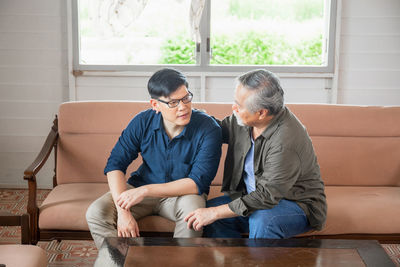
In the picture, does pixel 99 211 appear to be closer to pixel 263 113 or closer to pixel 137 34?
pixel 263 113

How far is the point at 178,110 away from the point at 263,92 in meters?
0.42

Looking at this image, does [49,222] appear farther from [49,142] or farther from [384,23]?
[384,23]

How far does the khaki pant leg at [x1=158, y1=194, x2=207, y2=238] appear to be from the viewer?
2094mm

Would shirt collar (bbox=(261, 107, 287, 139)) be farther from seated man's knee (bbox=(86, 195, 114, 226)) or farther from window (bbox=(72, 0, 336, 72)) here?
window (bbox=(72, 0, 336, 72))

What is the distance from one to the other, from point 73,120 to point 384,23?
2.77 m

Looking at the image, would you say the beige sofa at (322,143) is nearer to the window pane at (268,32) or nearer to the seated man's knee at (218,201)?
the seated man's knee at (218,201)

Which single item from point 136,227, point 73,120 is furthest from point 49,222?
point 73,120

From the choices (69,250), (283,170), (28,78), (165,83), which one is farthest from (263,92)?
(28,78)

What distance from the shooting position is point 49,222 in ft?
7.60

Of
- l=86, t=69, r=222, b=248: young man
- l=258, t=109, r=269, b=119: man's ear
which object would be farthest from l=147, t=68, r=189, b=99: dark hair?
l=258, t=109, r=269, b=119: man's ear

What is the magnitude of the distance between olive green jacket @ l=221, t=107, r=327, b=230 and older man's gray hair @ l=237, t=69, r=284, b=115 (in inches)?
3.7

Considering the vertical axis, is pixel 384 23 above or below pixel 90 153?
above

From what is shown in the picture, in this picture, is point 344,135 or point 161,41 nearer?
point 344,135

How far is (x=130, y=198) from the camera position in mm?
2145
